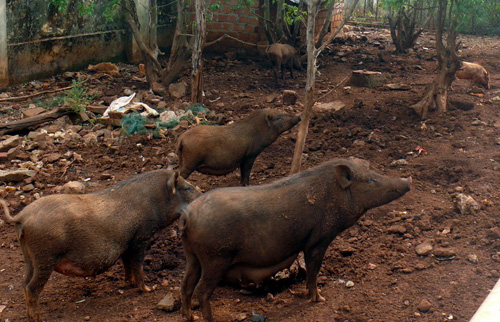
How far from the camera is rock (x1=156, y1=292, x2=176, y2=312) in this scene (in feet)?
14.9

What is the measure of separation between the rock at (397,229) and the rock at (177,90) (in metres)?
5.44

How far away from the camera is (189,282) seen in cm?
432

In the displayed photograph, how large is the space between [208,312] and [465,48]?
45.3ft

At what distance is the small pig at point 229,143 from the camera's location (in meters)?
6.45

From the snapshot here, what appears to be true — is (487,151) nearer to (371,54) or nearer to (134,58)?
(371,54)

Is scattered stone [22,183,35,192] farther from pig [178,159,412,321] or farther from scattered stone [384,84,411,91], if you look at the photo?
scattered stone [384,84,411,91]

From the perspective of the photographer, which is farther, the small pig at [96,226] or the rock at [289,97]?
the rock at [289,97]

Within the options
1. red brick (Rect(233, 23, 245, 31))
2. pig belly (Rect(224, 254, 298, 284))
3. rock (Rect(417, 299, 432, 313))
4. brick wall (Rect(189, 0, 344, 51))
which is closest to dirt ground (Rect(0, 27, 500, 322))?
rock (Rect(417, 299, 432, 313))

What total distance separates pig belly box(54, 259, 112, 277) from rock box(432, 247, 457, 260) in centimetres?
281

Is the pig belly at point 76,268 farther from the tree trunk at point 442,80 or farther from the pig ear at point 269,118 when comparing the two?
the tree trunk at point 442,80

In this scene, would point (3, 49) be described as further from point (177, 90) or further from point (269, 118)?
point (269, 118)

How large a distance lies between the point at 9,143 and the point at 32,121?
25.7 inches

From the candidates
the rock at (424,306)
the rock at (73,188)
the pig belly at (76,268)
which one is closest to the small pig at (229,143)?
the rock at (73,188)

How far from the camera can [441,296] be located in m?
4.37
